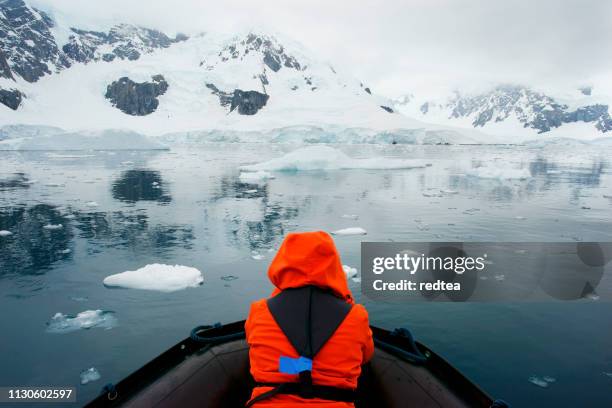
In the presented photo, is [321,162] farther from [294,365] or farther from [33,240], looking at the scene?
[294,365]

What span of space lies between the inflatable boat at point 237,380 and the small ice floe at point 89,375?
3.31 ft

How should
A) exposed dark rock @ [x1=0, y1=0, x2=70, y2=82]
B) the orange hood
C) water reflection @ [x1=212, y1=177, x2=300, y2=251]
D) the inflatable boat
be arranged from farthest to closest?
exposed dark rock @ [x1=0, y1=0, x2=70, y2=82] < water reflection @ [x1=212, y1=177, x2=300, y2=251] < the inflatable boat < the orange hood

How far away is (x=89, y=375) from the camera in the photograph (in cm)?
333

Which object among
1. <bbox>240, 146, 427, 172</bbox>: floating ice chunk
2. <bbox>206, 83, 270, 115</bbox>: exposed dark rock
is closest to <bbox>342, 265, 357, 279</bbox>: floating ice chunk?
<bbox>240, 146, 427, 172</bbox>: floating ice chunk

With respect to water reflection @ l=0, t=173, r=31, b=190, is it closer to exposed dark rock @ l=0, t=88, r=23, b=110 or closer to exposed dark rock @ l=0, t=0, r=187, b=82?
exposed dark rock @ l=0, t=88, r=23, b=110

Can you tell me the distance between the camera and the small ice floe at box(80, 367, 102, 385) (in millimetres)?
3275

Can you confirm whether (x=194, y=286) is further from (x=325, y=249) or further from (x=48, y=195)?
(x=48, y=195)

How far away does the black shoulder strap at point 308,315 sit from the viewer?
6.06 feet

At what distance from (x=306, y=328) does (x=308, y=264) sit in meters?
0.30

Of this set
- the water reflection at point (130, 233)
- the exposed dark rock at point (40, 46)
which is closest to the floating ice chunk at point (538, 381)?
the water reflection at point (130, 233)

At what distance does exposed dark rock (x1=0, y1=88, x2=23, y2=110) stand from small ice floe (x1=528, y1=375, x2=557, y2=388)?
8759 cm

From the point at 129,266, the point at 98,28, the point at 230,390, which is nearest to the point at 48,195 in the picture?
the point at 129,266

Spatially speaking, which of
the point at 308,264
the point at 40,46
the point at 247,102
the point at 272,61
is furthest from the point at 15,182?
the point at 272,61

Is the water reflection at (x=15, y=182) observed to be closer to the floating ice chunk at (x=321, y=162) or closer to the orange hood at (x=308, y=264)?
the floating ice chunk at (x=321, y=162)
